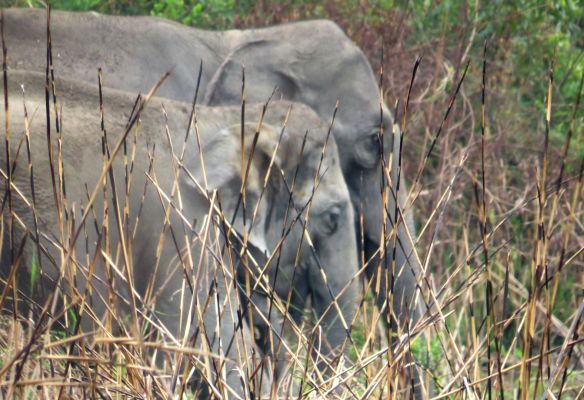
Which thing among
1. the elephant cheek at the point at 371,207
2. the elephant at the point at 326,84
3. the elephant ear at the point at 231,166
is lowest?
the elephant cheek at the point at 371,207

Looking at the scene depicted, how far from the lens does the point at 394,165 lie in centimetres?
641

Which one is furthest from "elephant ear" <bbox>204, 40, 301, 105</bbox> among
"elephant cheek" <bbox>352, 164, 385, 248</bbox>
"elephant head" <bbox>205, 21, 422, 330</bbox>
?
"elephant cheek" <bbox>352, 164, 385, 248</bbox>

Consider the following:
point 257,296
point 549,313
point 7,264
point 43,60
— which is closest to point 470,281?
point 549,313

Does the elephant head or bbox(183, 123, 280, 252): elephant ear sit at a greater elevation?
bbox(183, 123, 280, 252): elephant ear

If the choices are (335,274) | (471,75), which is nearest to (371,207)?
(335,274)

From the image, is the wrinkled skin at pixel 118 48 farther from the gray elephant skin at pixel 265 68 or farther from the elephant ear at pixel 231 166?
the elephant ear at pixel 231 166

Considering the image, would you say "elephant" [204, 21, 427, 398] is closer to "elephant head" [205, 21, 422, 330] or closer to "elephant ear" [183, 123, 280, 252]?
"elephant head" [205, 21, 422, 330]

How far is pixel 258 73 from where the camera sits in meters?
6.22

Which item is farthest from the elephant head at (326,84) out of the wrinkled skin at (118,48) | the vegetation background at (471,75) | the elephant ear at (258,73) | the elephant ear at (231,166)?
the elephant ear at (231,166)

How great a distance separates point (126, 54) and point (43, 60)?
2.10ft

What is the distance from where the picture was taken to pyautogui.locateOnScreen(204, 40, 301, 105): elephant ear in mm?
6047

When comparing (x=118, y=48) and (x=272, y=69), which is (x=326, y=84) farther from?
(x=118, y=48)

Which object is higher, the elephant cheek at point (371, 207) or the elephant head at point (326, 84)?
the elephant head at point (326, 84)

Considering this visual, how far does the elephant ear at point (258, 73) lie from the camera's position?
6047mm
